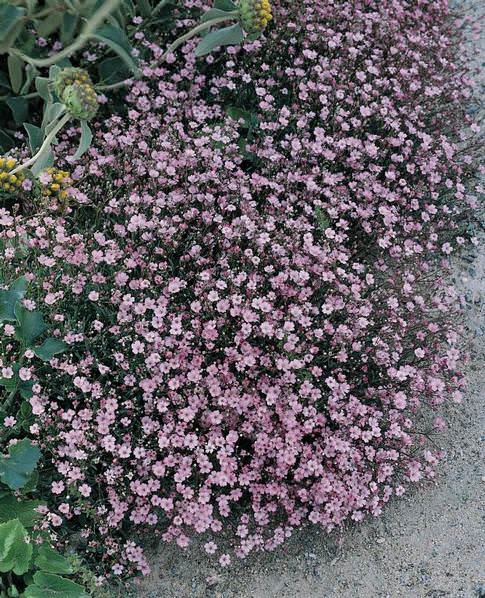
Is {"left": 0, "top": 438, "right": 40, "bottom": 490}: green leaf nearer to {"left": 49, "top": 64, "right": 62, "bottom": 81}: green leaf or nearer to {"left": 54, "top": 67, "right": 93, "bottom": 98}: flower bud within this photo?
{"left": 54, "top": 67, "right": 93, "bottom": 98}: flower bud

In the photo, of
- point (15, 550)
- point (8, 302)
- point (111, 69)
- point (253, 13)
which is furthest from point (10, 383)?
point (253, 13)

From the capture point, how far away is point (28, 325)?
9.80ft

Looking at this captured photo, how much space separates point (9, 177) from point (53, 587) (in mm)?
2006

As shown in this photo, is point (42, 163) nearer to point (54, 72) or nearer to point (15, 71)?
point (54, 72)

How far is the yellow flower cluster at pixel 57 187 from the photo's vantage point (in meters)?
3.60

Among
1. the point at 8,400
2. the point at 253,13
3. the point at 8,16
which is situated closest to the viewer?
the point at 8,400

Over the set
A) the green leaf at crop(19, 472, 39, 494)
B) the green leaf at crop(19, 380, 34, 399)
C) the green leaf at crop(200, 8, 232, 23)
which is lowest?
the green leaf at crop(19, 472, 39, 494)

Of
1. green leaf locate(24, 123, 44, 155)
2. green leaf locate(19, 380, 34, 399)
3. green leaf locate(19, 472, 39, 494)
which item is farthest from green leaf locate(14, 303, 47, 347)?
green leaf locate(24, 123, 44, 155)

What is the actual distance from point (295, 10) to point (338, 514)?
10.7 ft

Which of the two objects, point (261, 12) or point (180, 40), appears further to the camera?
point (180, 40)

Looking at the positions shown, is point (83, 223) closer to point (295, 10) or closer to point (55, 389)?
point (55, 389)

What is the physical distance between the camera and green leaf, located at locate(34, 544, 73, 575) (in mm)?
2621

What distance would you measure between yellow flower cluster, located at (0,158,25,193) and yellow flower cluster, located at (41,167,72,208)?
0.15 m

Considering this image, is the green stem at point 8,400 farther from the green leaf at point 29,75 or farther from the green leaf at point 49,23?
the green leaf at point 49,23
